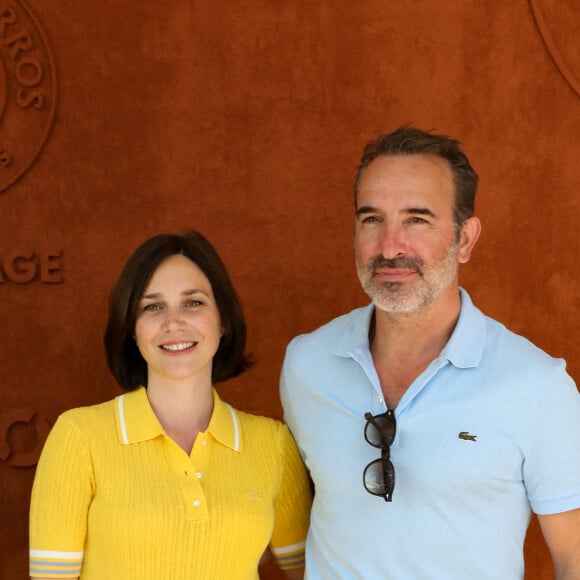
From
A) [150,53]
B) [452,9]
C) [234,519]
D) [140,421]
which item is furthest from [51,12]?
[234,519]

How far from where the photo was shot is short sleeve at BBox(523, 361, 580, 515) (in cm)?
188

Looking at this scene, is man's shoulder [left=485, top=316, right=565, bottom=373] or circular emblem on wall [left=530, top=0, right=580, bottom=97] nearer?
man's shoulder [left=485, top=316, right=565, bottom=373]

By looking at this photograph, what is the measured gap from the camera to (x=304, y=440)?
218 centimetres

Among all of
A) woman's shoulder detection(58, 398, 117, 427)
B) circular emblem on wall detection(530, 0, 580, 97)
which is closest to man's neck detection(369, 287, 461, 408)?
woman's shoulder detection(58, 398, 117, 427)

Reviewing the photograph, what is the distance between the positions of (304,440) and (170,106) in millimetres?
1512

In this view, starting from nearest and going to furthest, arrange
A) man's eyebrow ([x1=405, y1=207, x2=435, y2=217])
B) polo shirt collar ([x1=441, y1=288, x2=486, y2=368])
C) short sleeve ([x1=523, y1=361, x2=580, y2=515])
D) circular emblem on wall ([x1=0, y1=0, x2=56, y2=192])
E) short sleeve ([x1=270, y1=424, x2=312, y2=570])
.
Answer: short sleeve ([x1=523, y1=361, x2=580, y2=515])
polo shirt collar ([x1=441, y1=288, x2=486, y2=368])
man's eyebrow ([x1=405, y1=207, x2=435, y2=217])
short sleeve ([x1=270, y1=424, x2=312, y2=570])
circular emblem on wall ([x1=0, y1=0, x2=56, y2=192])

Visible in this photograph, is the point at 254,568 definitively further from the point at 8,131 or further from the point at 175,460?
the point at 8,131

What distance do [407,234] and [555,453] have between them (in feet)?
1.95

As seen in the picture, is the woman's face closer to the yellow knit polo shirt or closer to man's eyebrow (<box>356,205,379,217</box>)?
the yellow knit polo shirt

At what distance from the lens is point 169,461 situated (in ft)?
6.77

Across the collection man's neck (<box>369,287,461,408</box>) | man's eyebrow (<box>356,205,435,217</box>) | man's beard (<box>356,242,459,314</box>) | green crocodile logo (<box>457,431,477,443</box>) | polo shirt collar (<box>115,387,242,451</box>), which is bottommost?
polo shirt collar (<box>115,387,242,451</box>)

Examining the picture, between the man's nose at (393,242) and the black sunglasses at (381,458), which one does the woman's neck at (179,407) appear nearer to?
the black sunglasses at (381,458)

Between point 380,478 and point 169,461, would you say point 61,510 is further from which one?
point 380,478

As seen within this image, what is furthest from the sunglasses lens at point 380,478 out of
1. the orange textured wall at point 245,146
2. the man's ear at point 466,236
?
the orange textured wall at point 245,146
